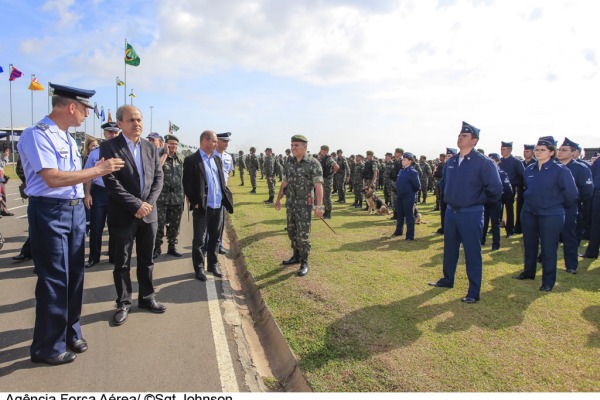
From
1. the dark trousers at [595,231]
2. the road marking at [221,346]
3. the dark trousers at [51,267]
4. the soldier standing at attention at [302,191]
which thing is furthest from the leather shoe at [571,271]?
the dark trousers at [51,267]

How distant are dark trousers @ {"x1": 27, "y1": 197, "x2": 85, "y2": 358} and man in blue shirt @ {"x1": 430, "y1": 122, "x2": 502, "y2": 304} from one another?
4.52 metres

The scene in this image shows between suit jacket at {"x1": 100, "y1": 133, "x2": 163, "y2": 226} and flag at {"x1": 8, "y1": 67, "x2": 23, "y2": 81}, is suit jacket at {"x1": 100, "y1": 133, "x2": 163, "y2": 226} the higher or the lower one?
the lower one

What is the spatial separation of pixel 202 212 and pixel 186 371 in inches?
111

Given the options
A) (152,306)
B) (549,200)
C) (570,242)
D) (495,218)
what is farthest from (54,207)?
(495,218)

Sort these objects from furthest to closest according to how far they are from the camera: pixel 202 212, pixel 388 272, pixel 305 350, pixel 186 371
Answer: pixel 388 272, pixel 202 212, pixel 305 350, pixel 186 371

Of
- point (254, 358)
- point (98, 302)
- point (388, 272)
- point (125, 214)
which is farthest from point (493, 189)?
point (98, 302)

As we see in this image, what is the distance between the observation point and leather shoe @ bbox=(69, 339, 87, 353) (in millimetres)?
3428

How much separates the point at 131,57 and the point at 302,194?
2249 cm

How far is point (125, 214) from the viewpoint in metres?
4.05

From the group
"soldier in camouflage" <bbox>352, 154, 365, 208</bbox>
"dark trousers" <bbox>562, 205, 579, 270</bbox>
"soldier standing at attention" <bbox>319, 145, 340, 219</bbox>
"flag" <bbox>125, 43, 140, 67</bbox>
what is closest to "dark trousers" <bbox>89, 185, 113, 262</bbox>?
"soldier standing at attention" <bbox>319, 145, 340, 219</bbox>

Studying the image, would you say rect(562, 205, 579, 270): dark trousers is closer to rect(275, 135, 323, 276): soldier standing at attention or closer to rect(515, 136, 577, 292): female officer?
rect(515, 136, 577, 292): female officer

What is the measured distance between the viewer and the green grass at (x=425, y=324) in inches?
120

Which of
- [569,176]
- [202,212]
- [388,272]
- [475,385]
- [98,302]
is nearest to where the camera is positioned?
[475,385]

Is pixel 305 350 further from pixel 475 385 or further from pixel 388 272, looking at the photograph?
pixel 388 272
